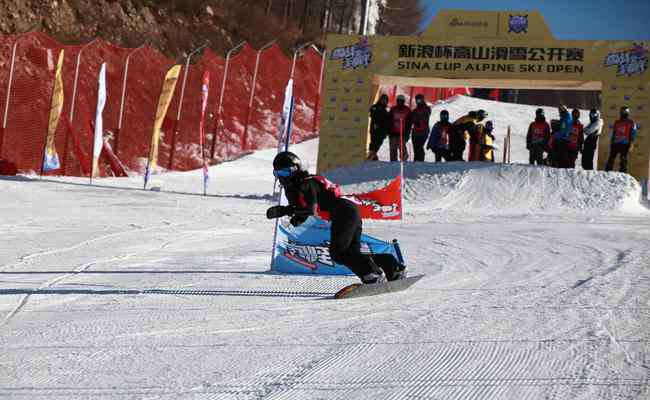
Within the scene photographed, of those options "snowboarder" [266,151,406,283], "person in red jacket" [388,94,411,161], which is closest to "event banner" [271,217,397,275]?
"snowboarder" [266,151,406,283]

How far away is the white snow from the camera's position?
4672mm

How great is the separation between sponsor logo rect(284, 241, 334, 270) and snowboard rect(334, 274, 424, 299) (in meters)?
1.15

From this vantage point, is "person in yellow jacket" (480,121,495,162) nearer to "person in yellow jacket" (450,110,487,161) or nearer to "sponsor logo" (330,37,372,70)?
"person in yellow jacket" (450,110,487,161)

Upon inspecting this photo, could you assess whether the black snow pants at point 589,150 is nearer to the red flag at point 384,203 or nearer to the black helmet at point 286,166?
the red flag at point 384,203

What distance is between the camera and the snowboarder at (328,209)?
300 inches

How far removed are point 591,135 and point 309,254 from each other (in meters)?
13.3

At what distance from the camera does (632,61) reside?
21.2 meters

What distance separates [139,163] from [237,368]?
20376 mm

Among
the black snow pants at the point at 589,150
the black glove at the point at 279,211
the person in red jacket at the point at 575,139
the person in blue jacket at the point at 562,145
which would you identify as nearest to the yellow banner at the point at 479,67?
the black snow pants at the point at 589,150

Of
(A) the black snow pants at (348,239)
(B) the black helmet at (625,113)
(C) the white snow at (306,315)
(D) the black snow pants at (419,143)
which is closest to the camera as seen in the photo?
(C) the white snow at (306,315)

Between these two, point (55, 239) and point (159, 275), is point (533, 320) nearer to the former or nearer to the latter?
point (159, 275)

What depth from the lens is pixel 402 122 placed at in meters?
21.5

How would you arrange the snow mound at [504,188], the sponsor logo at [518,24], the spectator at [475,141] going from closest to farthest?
the snow mound at [504,188] < the spectator at [475,141] < the sponsor logo at [518,24]

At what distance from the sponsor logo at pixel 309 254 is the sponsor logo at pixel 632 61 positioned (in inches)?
559
